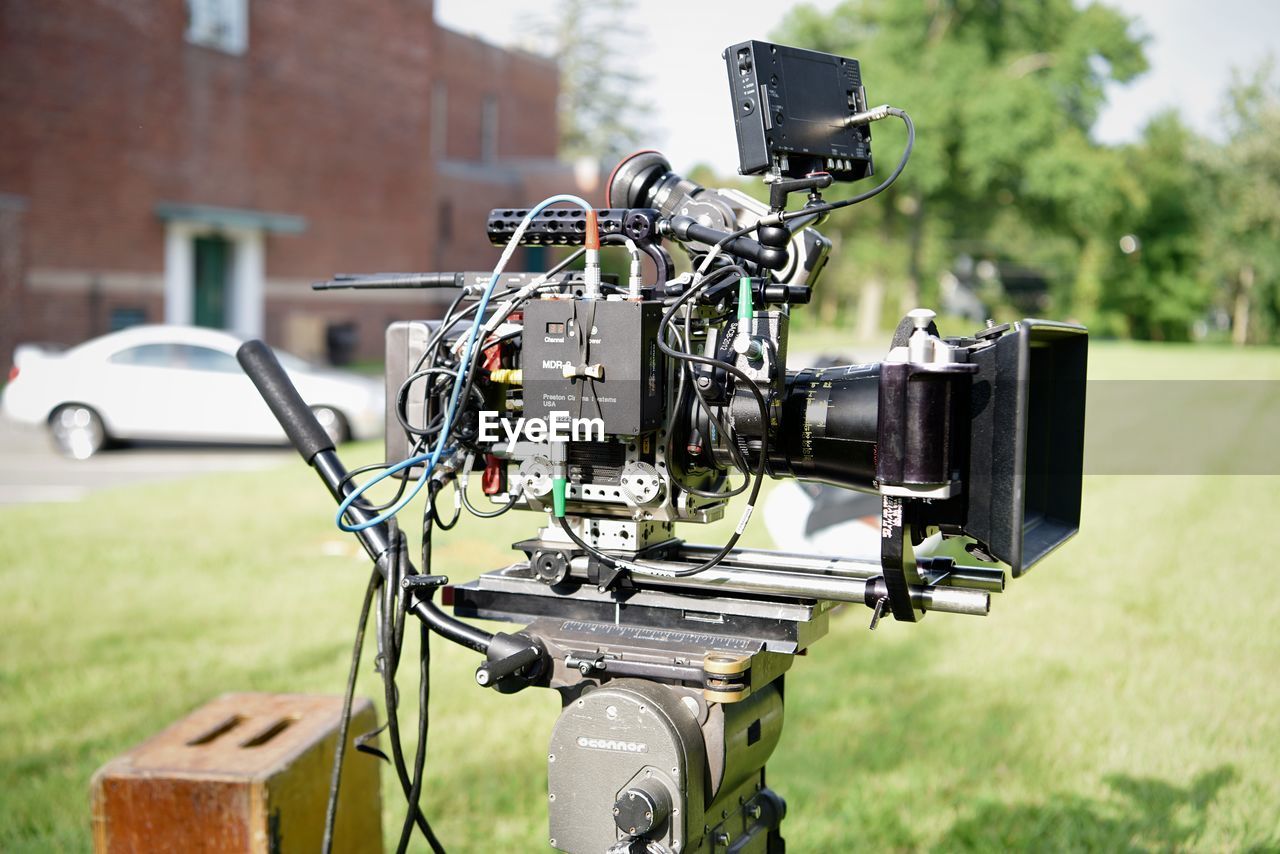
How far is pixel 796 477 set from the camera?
2107 mm

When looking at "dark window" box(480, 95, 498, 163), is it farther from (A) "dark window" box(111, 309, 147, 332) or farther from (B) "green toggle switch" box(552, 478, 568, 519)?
(B) "green toggle switch" box(552, 478, 568, 519)

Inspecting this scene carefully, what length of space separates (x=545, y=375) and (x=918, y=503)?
2.21 ft

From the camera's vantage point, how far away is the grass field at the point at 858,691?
3.63 meters

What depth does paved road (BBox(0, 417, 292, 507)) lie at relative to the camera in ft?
31.3

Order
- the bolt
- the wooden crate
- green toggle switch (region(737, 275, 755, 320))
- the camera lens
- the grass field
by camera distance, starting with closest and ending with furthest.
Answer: the bolt → green toggle switch (region(737, 275, 755, 320)) → the camera lens → the wooden crate → the grass field

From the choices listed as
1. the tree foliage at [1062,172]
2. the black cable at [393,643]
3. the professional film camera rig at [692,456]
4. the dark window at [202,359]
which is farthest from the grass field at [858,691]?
the tree foliage at [1062,172]

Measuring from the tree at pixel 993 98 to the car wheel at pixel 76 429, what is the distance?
2067 cm

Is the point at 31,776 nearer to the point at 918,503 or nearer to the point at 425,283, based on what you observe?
the point at 425,283

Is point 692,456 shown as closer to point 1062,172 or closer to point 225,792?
point 225,792

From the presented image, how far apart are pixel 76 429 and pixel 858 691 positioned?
31.8ft

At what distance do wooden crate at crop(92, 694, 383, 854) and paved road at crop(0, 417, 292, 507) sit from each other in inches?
268

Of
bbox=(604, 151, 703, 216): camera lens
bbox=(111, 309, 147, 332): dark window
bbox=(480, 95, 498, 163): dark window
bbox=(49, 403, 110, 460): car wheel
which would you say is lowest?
bbox=(49, 403, 110, 460): car wheel

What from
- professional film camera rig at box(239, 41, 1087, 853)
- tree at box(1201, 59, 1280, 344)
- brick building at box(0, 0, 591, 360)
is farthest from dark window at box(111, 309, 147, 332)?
tree at box(1201, 59, 1280, 344)

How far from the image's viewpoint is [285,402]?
92.4 inches
